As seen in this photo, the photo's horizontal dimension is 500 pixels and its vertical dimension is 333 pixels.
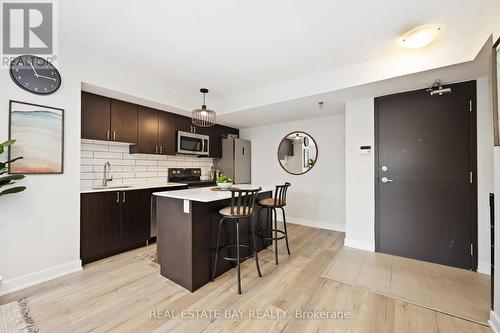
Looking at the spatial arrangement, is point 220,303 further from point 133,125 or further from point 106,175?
point 133,125

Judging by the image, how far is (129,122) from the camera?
10.6 feet

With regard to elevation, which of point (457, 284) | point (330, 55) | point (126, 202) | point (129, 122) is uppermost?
point (330, 55)

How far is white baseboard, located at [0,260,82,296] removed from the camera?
2004 mm

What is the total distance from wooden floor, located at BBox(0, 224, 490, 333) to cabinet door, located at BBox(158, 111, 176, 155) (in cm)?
199

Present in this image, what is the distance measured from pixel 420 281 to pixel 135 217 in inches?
145

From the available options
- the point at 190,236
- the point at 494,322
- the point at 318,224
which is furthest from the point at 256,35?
the point at 318,224

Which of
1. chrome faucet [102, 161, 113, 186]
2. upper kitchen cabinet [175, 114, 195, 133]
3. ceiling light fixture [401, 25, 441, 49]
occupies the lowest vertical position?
chrome faucet [102, 161, 113, 186]

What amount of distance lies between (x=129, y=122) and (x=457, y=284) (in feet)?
15.3

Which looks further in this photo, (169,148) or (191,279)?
(169,148)

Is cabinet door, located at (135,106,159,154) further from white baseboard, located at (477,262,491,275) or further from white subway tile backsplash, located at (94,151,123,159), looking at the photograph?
white baseboard, located at (477,262,491,275)

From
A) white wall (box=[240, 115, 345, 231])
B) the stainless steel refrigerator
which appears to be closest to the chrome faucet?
the stainless steel refrigerator

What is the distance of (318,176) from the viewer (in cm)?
430

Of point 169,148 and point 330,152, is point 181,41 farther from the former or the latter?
point 330,152

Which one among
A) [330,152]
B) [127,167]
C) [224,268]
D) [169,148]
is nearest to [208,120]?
[169,148]
